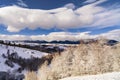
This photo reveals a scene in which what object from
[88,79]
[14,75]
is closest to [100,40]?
[88,79]

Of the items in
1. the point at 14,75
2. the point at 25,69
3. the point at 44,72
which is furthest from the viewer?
the point at 25,69

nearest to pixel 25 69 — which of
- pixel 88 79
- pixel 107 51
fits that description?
pixel 107 51

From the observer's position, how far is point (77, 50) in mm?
65000

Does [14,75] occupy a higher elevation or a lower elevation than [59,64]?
lower

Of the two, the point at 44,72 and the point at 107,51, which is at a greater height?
the point at 107,51

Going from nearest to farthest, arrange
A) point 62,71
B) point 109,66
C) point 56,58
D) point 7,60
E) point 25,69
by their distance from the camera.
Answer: point 109,66, point 62,71, point 56,58, point 25,69, point 7,60

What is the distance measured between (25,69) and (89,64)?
133 m

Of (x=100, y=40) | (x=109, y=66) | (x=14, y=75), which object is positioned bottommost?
(x=14, y=75)

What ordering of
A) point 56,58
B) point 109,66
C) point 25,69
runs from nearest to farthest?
point 109,66 → point 56,58 → point 25,69

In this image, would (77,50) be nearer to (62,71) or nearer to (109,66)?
(62,71)

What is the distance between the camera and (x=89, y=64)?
190ft

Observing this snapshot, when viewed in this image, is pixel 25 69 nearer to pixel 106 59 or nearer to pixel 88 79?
pixel 106 59

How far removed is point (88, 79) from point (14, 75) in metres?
137

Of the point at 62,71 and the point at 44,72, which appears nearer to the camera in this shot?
the point at 62,71
